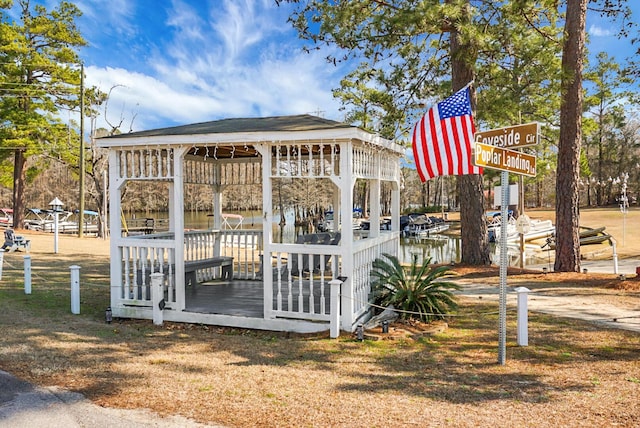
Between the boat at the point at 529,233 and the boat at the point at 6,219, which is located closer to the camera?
the boat at the point at 529,233

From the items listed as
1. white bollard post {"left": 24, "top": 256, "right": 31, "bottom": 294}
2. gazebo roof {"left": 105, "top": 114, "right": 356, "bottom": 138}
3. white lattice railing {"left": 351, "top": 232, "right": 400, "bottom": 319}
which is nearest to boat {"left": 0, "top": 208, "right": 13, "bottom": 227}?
white bollard post {"left": 24, "top": 256, "right": 31, "bottom": 294}

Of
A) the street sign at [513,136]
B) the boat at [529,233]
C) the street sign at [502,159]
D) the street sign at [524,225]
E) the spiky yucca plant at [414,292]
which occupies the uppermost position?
the street sign at [513,136]

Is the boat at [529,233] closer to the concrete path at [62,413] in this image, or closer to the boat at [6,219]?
the concrete path at [62,413]

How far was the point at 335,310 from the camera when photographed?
6352 millimetres

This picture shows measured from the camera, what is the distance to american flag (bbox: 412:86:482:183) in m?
6.28

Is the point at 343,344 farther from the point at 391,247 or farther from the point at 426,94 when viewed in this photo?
the point at 426,94

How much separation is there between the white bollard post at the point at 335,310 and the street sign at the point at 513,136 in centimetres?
253

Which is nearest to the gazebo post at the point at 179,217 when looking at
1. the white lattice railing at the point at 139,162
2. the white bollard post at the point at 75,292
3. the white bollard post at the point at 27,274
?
the white lattice railing at the point at 139,162

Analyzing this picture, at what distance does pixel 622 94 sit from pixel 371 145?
39056 millimetres

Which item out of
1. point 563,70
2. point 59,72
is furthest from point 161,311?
point 59,72

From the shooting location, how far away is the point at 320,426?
3734 mm

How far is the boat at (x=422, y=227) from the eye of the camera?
34719mm

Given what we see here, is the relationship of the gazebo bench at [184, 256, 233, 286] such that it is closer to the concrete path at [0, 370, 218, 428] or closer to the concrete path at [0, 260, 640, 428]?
the concrete path at [0, 260, 640, 428]

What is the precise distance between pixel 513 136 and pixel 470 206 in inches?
342
